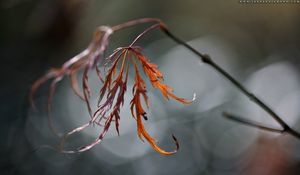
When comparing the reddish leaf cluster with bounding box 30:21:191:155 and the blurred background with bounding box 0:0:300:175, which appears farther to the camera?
the blurred background with bounding box 0:0:300:175

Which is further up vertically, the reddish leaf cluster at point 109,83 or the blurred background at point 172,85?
the reddish leaf cluster at point 109,83

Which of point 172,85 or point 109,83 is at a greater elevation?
point 109,83

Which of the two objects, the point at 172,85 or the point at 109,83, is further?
the point at 172,85

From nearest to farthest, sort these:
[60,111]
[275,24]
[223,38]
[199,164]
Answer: [275,24] < [199,164] < [60,111] < [223,38]

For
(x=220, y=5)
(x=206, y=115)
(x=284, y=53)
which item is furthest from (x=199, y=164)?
(x=220, y=5)

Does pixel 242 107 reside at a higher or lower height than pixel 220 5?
lower

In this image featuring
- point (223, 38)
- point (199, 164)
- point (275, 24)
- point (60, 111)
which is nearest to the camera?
point (275, 24)

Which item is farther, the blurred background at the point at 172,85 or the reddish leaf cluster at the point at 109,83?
the blurred background at the point at 172,85

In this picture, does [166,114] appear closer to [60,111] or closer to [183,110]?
[183,110]
